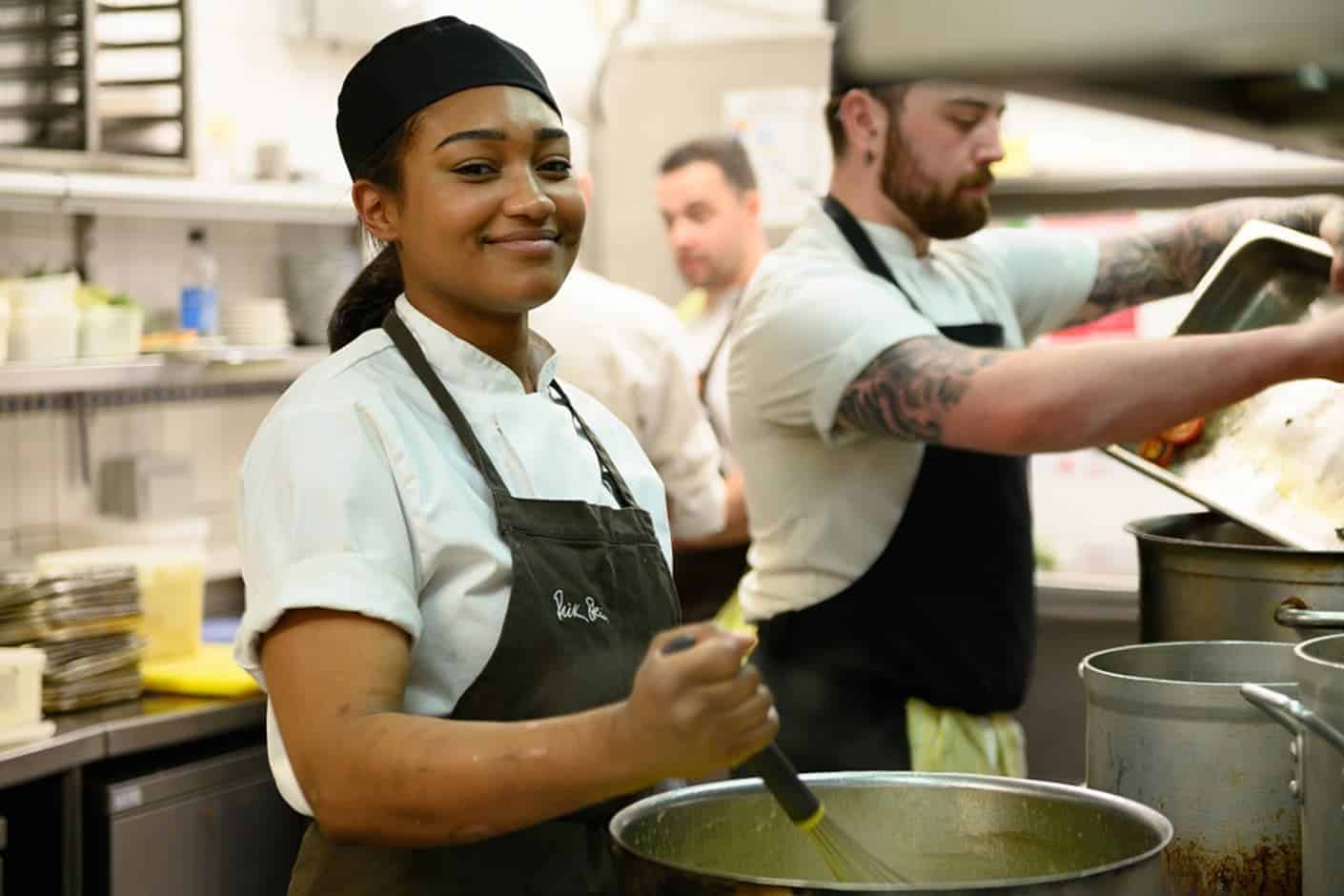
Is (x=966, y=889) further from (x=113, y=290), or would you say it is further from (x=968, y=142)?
(x=113, y=290)

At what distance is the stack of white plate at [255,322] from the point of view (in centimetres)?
420

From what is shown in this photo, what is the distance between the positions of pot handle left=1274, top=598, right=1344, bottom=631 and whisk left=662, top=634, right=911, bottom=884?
48 centimetres

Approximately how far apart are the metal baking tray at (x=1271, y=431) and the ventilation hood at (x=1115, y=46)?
58.1 inches

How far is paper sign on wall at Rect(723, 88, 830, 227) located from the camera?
539 centimetres

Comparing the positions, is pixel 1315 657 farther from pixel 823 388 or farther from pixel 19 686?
pixel 19 686

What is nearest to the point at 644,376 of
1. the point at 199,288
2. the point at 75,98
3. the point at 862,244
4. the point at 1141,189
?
the point at 862,244

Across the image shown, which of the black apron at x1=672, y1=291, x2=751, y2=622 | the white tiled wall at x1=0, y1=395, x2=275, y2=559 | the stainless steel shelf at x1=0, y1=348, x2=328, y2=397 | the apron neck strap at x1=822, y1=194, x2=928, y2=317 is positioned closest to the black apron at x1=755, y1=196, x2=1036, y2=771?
the apron neck strap at x1=822, y1=194, x2=928, y2=317

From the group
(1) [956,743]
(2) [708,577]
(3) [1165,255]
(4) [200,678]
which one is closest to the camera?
(1) [956,743]

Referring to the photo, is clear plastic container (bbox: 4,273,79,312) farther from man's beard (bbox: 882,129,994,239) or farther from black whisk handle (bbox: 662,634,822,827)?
black whisk handle (bbox: 662,634,822,827)

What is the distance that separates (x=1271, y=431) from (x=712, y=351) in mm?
2639

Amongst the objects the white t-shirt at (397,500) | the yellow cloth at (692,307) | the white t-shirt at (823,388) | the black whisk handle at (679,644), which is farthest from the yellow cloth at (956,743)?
the yellow cloth at (692,307)

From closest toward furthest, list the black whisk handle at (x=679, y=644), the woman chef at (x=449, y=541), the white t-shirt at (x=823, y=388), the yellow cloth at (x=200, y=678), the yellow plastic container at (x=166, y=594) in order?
the black whisk handle at (x=679, y=644), the woman chef at (x=449, y=541), the white t-shirt at (x=823, y=388), the yellow cloth at (x=200, y=678), the yellow plastic container at (x=166, y=594)

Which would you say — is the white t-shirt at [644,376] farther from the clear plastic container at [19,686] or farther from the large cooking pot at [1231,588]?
the large cooking pot at [1231,588]

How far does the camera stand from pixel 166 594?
347 centimetres
